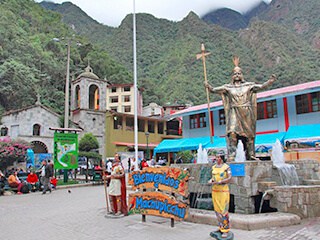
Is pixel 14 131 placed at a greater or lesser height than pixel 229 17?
lesser

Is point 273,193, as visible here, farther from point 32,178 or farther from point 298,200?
point 32,178

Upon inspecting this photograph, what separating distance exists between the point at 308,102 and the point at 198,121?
928 centimetres

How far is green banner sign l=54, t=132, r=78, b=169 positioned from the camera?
1727cm

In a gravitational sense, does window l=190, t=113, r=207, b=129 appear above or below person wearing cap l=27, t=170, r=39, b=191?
above

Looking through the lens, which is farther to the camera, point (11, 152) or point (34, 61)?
point (34, 61)

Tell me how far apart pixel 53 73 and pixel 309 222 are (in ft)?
152

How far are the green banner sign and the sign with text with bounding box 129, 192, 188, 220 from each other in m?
10.2

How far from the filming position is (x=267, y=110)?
23516 mm

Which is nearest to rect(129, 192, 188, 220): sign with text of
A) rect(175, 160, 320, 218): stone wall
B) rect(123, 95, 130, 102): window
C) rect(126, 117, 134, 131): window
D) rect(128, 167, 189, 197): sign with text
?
rect(128, 167, 189, 197): sign with text

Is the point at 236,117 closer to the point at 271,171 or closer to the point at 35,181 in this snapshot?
the point at 271,171

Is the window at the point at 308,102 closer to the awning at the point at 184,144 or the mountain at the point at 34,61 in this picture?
the awning at the point at 184,144

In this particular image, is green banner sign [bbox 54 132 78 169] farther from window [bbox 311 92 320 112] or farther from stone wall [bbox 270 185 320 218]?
window [bbox 311 92 320 112]

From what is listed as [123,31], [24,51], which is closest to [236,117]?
[24,51]

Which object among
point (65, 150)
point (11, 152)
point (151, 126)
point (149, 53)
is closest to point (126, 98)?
point (151, 126)
